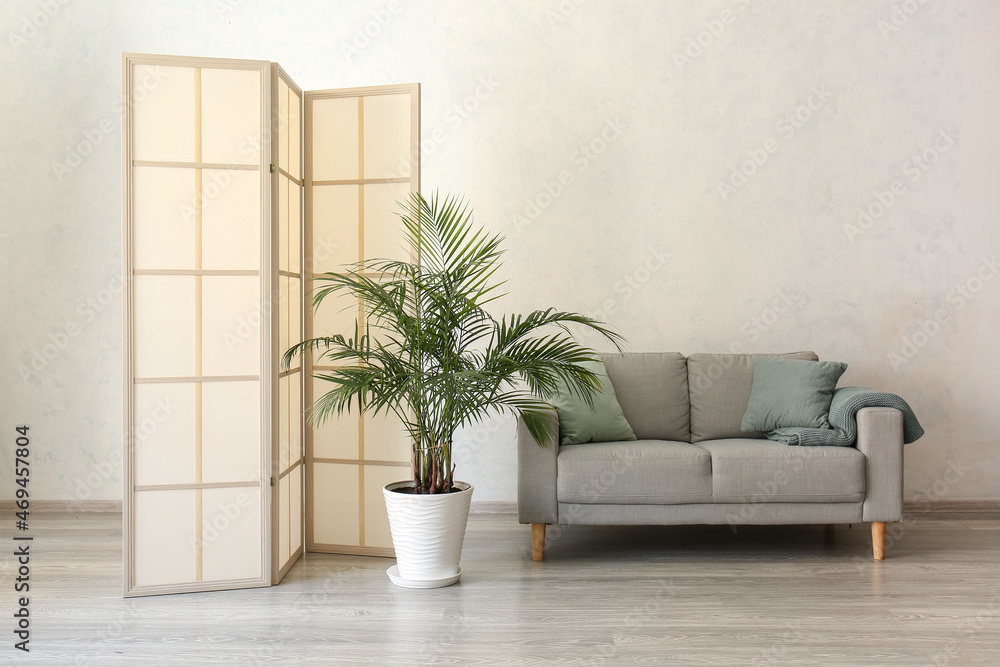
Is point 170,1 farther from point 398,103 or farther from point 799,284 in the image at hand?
point 799,284

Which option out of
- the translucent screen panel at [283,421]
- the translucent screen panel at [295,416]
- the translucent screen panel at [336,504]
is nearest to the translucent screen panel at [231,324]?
the translucent screen panel at [283,421]

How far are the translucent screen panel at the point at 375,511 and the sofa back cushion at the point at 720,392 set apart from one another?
1.29m

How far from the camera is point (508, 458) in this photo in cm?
400

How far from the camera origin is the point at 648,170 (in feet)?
13.0

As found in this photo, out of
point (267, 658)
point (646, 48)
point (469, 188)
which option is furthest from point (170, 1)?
point (267, 658)

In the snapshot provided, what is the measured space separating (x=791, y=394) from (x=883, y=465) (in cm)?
50

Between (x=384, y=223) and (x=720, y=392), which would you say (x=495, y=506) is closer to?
(x=720, y=392)

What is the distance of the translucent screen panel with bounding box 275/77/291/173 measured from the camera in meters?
2.88

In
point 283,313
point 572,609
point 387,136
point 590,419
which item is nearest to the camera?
point 572,609

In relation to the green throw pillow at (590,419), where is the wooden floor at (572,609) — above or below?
below

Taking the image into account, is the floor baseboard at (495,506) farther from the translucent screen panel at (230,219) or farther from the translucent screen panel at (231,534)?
the translucent screen panel at (230,219)

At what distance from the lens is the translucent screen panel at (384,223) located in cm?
312

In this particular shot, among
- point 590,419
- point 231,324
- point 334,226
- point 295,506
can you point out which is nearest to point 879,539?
point 590,419

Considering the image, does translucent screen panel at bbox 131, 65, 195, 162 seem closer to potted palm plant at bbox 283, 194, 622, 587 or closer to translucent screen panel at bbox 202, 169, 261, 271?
translucent screen panel at bbox 202, 169, 261, 271
